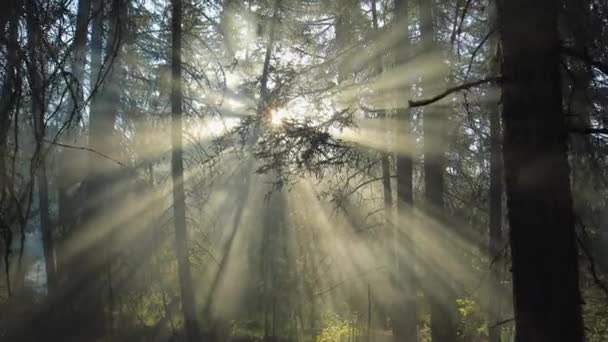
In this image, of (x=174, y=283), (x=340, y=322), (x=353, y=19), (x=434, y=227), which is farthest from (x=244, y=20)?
(x=174, y=283)

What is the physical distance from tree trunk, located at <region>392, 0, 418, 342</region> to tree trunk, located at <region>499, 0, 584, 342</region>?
21.7ft

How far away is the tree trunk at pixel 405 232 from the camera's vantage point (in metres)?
9.70

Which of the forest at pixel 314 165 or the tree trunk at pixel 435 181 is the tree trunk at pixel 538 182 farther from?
the tree trunk at pixel 435 181

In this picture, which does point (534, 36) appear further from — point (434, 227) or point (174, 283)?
point (174, 283)

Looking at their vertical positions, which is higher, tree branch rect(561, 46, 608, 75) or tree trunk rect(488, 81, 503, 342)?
tree branch rect(561, 46, 608, 75)

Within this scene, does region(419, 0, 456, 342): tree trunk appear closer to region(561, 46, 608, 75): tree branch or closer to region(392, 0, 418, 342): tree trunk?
region(392, 0, 418, 342): tree trunk

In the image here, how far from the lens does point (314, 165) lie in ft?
23.6

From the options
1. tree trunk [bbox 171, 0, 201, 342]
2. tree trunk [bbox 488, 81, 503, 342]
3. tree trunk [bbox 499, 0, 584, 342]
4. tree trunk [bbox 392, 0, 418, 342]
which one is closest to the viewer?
tree trunk [bbox 499, 0, 584, 342]

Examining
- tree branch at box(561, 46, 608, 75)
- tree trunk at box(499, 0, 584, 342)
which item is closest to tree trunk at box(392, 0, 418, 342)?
tree trunk at box(499, 0, 584, 342)

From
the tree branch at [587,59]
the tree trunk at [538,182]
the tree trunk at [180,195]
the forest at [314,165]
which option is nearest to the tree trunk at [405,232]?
A: the forest at [314,165]

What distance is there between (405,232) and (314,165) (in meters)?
3.44

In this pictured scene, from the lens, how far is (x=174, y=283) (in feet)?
55.7

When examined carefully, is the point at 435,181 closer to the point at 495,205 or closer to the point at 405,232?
the point at 405,232

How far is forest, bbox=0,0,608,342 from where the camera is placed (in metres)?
2.95
